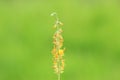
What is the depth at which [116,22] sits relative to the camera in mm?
4953

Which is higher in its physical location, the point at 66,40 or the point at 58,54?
the point at 66,40

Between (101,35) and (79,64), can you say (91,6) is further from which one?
(79,64)

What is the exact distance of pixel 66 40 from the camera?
15.5 ft

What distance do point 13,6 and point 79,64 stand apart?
1684 millimetres

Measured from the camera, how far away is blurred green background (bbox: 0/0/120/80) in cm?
417

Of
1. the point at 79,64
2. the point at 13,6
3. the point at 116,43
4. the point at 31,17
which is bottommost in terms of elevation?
the point at 79,64

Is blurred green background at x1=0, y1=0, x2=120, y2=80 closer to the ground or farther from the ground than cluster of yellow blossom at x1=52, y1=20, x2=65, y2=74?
farther from the ground

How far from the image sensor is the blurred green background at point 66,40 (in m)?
4.17

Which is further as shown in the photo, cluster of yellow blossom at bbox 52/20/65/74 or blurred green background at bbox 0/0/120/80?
blurred green background at bbox 0/0/120/80

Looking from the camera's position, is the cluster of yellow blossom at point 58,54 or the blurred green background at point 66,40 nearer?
the cluster of yellow blossom at point 58,54

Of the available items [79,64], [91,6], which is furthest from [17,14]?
[79,64]

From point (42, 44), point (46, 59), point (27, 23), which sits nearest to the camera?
point (46, 59)

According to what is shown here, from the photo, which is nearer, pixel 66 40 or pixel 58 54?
pixel 58 54

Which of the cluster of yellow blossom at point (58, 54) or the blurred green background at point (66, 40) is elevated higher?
the blurred green background at point (66, 40)
